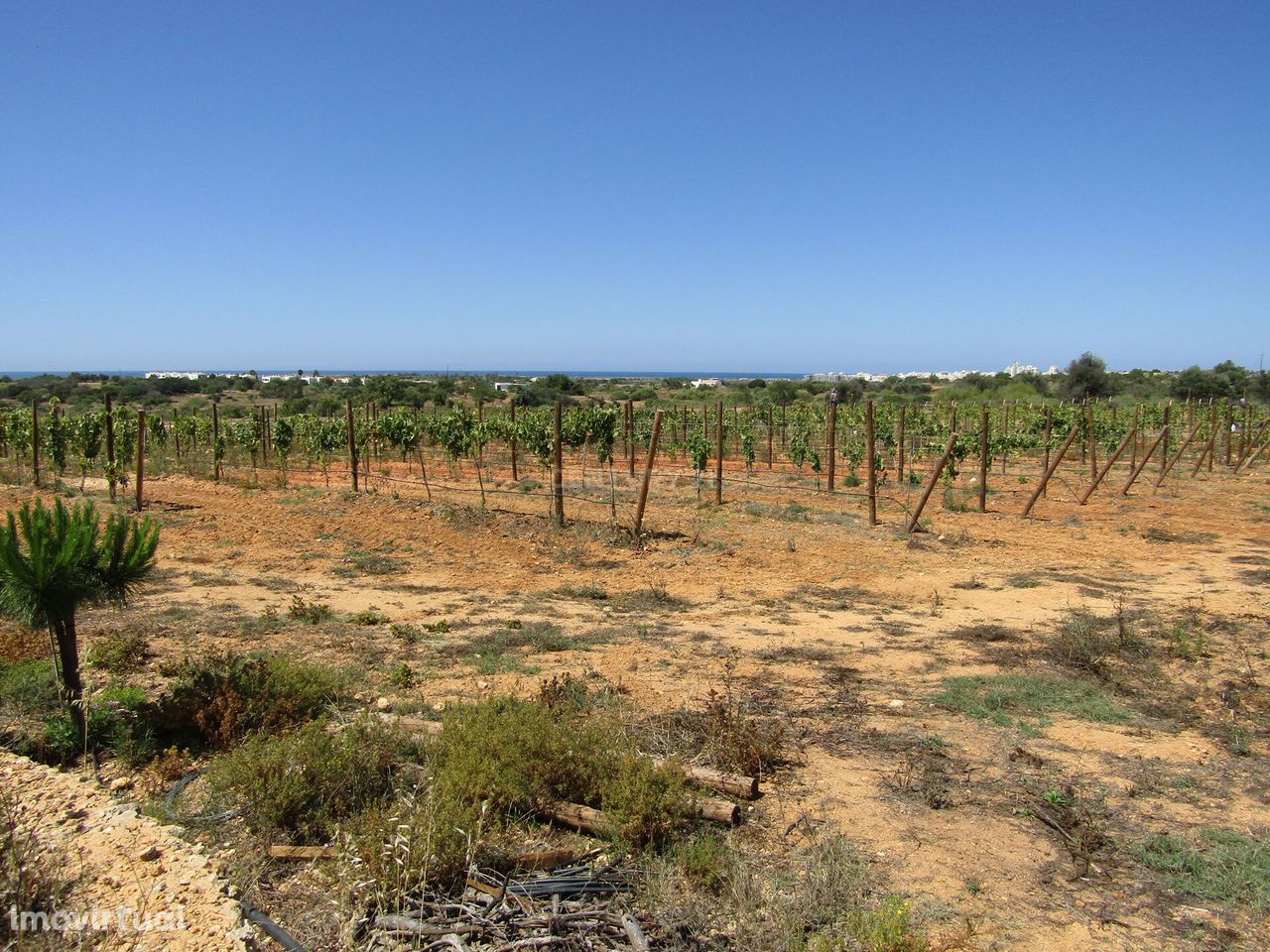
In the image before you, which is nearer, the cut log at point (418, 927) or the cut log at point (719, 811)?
the cut log at point (418, 927)

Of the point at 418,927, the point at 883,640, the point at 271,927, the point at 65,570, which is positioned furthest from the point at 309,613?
the point at 883,640

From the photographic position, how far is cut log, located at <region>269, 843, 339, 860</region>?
3955 mm

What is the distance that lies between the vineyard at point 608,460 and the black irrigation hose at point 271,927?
926 centimetres

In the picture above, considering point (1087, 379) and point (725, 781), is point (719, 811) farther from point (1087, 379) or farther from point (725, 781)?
point (1087, 379)

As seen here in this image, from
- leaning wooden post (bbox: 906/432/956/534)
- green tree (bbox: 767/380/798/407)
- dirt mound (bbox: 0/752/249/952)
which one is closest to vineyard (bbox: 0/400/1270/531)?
leaning wooden post (bbox: 906/432/956/534)

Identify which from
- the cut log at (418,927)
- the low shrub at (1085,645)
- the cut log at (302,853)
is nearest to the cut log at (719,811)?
the cut log at (418,927)

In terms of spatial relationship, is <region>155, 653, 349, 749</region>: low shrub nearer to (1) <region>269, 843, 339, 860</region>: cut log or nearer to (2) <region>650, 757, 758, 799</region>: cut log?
(1) <region>269, 843, 339, 860</region>: cut log

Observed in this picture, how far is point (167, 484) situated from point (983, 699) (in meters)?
18.9

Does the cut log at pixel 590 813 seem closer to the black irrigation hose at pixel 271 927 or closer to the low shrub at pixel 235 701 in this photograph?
the black irrigation hose at pixel 271 927

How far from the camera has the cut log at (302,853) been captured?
3.96 meters

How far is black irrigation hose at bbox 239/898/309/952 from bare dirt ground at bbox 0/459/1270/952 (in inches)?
27.4

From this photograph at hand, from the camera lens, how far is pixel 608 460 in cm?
1830

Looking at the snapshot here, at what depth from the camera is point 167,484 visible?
19016mm

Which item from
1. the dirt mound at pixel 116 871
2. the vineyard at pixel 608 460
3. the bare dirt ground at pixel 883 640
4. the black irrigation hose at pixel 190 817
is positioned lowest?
the bare dirt ground at pixel 883 640
